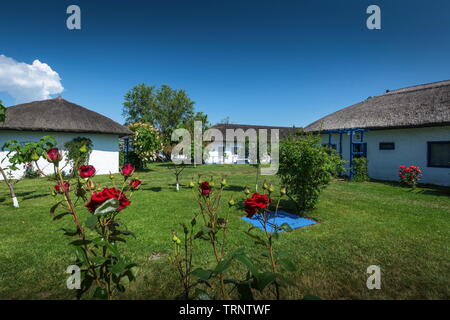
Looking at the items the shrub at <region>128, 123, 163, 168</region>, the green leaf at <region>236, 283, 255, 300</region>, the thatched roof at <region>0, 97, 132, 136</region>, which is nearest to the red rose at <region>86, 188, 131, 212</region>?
the green leaf at <region>236, 283, 255, 300</region>

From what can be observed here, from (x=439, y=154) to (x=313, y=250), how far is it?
1220cm

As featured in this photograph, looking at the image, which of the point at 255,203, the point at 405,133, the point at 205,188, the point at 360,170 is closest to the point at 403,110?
the point at 405,133

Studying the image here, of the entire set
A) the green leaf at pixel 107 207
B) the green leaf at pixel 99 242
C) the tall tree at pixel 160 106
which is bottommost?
Result: the green leaf at pixel 99 242

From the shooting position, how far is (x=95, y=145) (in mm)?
17047

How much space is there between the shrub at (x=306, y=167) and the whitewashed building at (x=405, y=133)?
8.45 metres

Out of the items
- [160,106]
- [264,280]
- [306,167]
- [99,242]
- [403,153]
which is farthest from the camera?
[160,106]

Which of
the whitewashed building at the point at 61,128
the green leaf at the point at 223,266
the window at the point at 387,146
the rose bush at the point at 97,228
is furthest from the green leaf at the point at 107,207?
the whitewashed building at the point at 61,128

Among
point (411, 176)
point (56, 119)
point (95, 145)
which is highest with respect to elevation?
point (56, 119)

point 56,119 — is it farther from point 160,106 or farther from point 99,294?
point 160,106

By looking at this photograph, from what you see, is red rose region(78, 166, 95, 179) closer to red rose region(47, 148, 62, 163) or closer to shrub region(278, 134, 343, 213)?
red rose region(47, 148, 62, 163)

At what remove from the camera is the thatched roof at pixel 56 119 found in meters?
14.9

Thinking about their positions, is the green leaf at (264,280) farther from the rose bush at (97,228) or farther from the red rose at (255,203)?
the rose bush at (97,228)

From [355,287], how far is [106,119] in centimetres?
2113

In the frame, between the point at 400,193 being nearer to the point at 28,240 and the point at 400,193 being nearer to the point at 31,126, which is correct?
the point at 28,240
